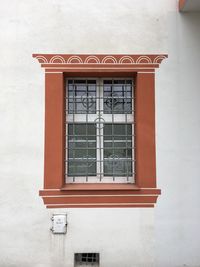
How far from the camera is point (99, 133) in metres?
5.64

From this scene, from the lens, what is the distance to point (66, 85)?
5.68m

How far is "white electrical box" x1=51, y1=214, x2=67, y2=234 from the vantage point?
5.31 metres

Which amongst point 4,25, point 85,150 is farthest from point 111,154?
point 4,25

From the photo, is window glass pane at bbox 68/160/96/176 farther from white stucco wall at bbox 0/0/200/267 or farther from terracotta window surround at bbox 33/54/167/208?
white stucco wall at bbox 0/0/200/267

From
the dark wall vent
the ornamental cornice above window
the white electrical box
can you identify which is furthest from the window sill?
the ornamental cornice above window

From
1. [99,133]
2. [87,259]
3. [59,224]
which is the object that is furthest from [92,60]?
[87,259]

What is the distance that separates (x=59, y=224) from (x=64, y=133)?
1239 mm

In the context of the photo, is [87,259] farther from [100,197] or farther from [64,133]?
[64,133]

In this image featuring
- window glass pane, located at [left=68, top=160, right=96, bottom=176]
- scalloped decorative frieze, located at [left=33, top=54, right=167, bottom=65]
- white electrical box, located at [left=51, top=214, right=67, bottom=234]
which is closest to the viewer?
white electrical box, located at [left=51, top=214, right=67, bottom=234]

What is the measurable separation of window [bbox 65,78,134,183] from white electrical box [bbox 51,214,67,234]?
21.3 inches

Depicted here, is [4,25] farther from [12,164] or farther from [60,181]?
[60,181]

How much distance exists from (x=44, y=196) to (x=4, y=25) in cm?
241

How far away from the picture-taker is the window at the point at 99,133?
18.4 feet

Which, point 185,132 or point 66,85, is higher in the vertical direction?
point 66,85
